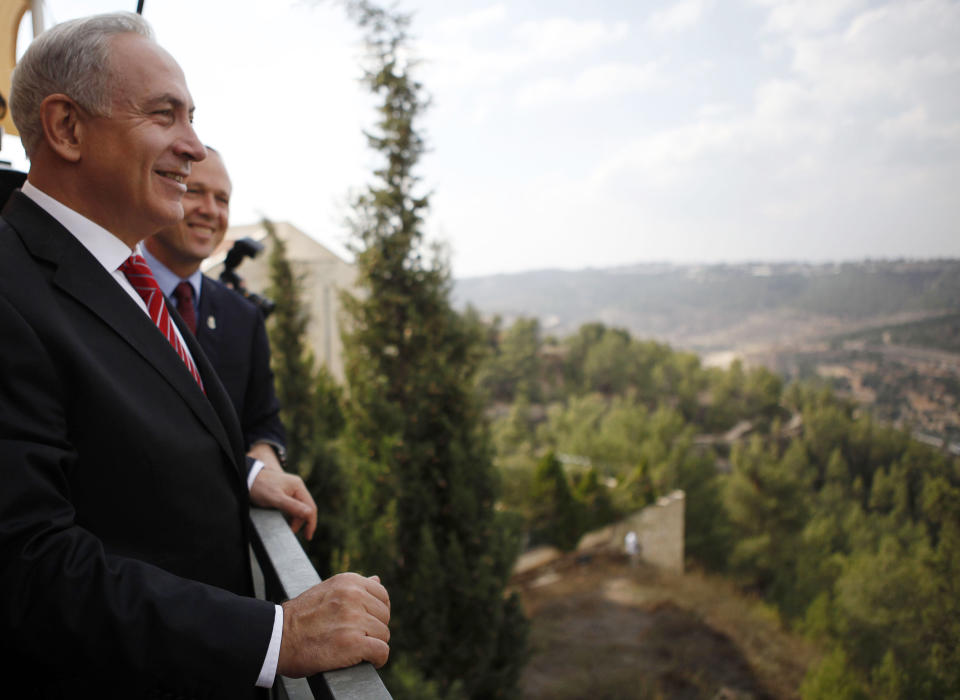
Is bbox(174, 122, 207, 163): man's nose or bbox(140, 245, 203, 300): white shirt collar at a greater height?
bbox(174, 122, 207, 163): man's nose

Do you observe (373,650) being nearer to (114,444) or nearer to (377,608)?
(377,608)

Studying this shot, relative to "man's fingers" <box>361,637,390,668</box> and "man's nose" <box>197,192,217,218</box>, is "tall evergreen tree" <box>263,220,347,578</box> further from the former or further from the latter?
"man's fingers" <box>361,637,390,668</box>

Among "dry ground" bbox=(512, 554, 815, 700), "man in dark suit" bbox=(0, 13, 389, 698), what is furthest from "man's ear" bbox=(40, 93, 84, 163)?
"dry ground" bbox=(512, 554, 815, 700)

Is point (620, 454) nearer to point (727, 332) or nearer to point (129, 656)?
point (129, 656)

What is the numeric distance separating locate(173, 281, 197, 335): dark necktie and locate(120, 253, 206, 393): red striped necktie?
3.23 ft

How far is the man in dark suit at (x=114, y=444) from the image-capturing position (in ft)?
2.79

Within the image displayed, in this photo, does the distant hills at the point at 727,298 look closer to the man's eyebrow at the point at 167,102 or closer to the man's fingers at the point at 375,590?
the man's eyebrow at the point at 167,102

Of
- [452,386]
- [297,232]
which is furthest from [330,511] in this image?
[297,232]

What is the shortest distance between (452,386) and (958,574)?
6668 mm

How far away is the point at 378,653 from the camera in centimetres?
97

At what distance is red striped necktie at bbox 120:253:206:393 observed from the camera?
124 cm

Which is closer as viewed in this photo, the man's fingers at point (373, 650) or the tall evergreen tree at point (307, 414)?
the man's fingers at point (373, 650)

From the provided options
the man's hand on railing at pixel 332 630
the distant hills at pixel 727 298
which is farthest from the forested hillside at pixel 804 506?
the man's hand on railing at pixel 332 630

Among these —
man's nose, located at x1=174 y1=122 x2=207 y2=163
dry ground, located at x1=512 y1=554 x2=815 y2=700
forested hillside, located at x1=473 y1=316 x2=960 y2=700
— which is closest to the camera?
man's nose, located at x1=174 y1=122 x2=207 y2=163
